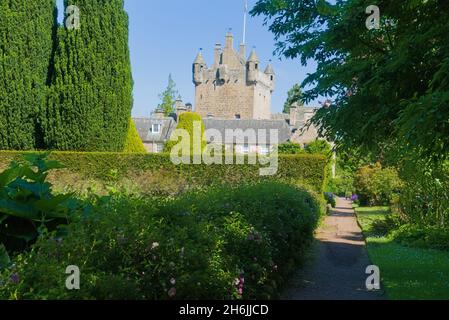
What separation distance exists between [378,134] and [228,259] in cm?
340

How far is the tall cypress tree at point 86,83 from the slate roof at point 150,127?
989 inches

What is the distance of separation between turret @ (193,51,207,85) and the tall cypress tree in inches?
1532

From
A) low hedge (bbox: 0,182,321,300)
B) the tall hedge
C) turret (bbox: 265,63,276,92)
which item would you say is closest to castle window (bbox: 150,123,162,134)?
turret (bbox: 265,63,276,92)

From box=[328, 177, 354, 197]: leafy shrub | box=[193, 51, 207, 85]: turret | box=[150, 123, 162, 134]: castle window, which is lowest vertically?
box=[328, 177, 354, 197]: leafy shrub

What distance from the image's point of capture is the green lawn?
6.47 meters

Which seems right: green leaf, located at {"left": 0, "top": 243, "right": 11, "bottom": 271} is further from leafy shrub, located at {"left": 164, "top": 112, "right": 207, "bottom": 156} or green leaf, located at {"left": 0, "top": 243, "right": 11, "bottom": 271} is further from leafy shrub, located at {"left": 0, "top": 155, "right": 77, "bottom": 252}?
leafy shrub, located at {"left": 164, "top": 112, "right": 207, "bottom": 156}

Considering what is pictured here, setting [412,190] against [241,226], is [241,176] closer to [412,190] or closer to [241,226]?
[412,190]

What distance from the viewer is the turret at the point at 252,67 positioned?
60125 millimetres

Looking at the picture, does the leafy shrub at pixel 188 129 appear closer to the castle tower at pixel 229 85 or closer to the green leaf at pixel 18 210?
the green leaf at pixel 18 210

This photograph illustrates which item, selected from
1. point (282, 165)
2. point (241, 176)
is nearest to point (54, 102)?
point (241, 176)

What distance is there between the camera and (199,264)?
144 inches

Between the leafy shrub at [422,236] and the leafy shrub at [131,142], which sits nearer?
the leafy shrub at [422,236]

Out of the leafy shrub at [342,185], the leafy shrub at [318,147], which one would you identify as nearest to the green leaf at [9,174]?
the leafy shrub at [318,147]

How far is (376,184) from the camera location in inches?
883
